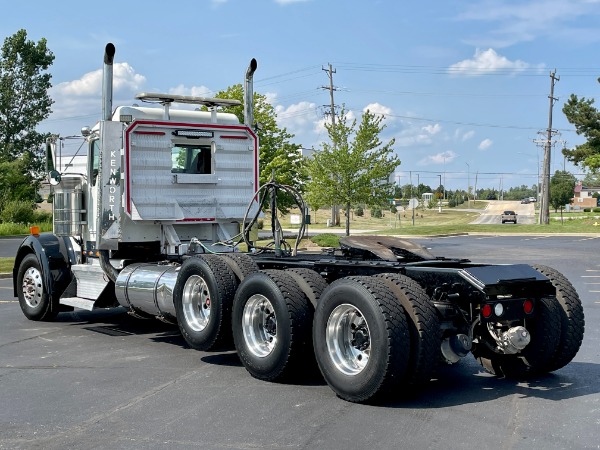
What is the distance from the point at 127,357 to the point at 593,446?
526cm

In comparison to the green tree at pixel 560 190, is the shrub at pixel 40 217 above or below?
below

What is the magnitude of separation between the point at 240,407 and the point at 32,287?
6286 millimetres

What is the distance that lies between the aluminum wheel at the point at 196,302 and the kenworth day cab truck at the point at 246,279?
1 centimetres

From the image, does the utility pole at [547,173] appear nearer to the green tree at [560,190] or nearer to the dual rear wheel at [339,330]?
the green tree at [560,190]

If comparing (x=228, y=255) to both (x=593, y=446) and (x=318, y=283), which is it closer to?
(x=318, y=283)

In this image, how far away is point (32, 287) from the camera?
1143 cm

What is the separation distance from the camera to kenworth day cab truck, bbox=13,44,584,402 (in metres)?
6.28

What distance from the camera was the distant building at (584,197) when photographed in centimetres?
13688

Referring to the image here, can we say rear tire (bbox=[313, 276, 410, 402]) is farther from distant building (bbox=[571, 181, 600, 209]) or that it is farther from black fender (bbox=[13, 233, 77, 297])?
distant building (bbox=[571, 181, 600, 209])

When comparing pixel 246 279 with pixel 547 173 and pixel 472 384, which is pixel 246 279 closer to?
pixel 472 384

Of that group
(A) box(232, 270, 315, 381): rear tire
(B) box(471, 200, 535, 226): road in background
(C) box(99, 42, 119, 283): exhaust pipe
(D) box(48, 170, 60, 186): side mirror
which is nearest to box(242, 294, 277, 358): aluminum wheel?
(A) box(232, 270, 315, 381): rear tire

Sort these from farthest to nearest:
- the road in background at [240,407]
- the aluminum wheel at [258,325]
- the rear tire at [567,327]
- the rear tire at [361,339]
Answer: the aluminum wheel at [258,325]
the rear tire at [567,327]
the rear tire at [361,339]
the road in background at [240,407]

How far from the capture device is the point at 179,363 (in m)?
8.21

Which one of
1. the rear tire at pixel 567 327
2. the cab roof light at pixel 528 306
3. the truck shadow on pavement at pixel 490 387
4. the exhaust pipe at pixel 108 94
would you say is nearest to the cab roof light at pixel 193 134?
the exhaust pipe at pixel 108 94
